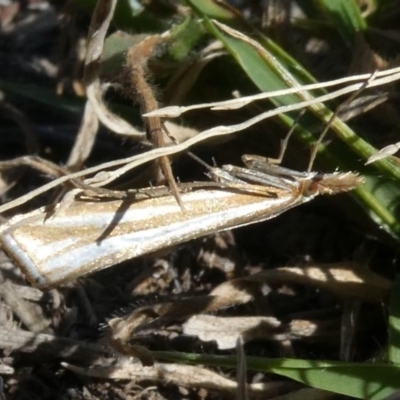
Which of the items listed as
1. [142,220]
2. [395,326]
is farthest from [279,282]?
[142,220]

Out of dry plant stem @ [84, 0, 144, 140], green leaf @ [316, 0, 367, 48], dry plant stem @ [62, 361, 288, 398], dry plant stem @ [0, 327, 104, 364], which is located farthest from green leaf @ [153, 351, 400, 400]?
green leaf @ [316, 0, 367, 48]

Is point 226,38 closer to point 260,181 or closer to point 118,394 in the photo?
point 260,181

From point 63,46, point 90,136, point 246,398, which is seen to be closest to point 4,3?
point 63,46

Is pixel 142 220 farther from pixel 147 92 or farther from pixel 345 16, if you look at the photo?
pixel 345 16

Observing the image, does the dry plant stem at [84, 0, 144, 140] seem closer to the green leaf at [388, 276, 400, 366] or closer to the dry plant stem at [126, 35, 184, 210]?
the dry plant stem at [126, 35, 184, 210]

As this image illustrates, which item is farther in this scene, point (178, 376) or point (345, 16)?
point (345, 16)

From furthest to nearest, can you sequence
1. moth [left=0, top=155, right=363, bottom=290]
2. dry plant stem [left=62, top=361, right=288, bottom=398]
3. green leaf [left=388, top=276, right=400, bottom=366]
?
dry plant stem [left=62, top=361, right=288, bottom=398] < green leaf [left=388, top=276, right=400, bottom=366] < moth [left=0, top=155, right=363, bottom=290]
